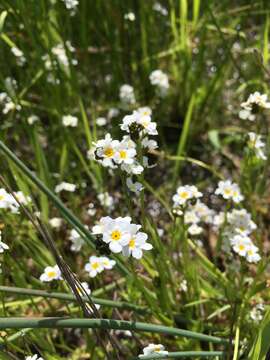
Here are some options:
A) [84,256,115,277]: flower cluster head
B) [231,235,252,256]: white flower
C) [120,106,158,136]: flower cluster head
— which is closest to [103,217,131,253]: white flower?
[120,106,158,136]: flower cluster head

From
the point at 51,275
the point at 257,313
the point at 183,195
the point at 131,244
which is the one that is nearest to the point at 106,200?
the point at 183,195

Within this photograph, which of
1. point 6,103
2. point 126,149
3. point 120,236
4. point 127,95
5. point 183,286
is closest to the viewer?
point 120,236

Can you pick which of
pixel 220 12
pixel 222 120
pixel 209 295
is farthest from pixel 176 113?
pixel 209 295

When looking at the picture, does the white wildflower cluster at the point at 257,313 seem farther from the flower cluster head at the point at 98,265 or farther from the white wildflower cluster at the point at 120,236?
the white wildflower cluster at the point at 120,236

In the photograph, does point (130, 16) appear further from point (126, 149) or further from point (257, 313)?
point (257, 313)

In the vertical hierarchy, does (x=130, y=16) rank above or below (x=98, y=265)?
above

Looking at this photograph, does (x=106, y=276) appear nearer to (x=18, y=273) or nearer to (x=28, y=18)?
(x=18, y=273)

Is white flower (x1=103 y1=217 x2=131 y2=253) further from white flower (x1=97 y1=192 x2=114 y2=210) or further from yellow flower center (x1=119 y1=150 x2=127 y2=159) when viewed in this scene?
white flower (x1=97 y1=192 x2=114 y2=210)

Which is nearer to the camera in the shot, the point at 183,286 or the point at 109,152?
the point at 109,152

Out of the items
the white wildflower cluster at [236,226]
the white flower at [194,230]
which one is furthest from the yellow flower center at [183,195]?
the white flower at [194,230]

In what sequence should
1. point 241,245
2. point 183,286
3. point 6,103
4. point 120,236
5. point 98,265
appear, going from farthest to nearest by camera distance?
1. point 6,103
2. point 183,286
3. point 241,245
4. point 98,265
5. point 120,236
